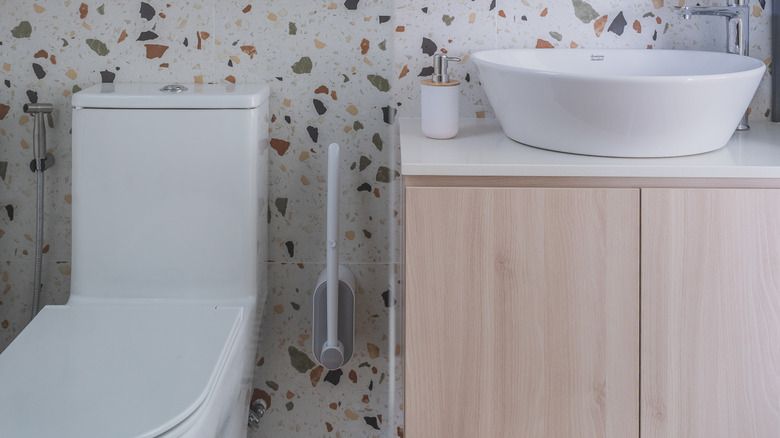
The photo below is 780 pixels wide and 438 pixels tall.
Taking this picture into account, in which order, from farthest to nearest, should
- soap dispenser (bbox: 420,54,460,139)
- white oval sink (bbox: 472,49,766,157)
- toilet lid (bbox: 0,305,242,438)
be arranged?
soap dispenser (bbox: 420,54,460,139)
white oval sink (bbox: 472,49,766,157)
toilet lid (bbox: 0,305,242,438)

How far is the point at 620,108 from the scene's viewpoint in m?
1.09

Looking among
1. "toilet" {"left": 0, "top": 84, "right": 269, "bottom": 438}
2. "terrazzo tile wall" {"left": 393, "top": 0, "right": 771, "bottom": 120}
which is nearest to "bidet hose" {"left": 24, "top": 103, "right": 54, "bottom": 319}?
"toilet" {"left": 0, "top": 84, "right": 269, "bottom": 438}

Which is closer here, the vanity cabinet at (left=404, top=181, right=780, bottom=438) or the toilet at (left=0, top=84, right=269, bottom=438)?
the vanity cabinet at (left=404, top=181, right=780, bottom=438)

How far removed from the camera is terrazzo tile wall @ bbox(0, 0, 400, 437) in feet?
4.99

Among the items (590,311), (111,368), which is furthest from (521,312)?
(111,368)

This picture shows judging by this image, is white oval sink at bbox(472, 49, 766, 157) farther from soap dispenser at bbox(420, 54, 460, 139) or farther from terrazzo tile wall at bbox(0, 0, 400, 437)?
terrazzo tile wall at bbox(0, 0, 400, 437)

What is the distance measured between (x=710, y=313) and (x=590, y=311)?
0.60 ft

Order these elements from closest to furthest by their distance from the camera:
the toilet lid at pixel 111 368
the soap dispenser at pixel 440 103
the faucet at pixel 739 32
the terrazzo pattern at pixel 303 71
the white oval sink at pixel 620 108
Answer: the toilet lid at pixel 111 368, the white oval sink at pixel 620 108, the soap dispenser at pixel 440 103, the faucet at pixel 739 32, the terrazzo pattern at pixel 303 71

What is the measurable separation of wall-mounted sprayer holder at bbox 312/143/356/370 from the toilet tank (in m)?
0.15

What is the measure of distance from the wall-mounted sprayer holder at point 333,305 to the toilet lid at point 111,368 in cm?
19

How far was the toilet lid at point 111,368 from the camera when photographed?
96 cm

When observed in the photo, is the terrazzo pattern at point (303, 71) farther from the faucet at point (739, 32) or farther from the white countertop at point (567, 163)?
the white countertop at point (567, 163)

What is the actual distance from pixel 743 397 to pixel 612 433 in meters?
0.21

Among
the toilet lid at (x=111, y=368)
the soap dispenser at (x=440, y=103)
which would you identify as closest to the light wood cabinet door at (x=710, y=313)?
the soap dispenser at (x=440, y=103)
